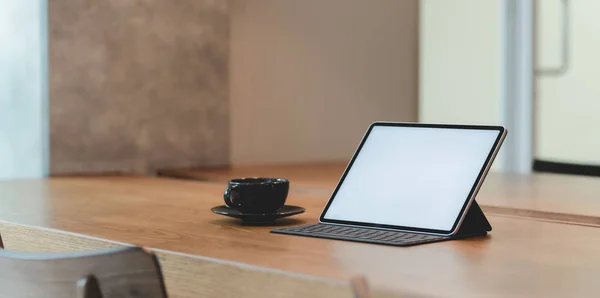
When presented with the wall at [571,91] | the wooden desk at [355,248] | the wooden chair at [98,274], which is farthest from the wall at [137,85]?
the wall at [571,91]

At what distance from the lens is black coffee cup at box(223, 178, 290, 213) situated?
1183mm

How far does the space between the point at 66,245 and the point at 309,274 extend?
17.2 inches

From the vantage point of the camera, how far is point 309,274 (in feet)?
2.72

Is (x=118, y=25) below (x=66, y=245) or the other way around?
the other way around

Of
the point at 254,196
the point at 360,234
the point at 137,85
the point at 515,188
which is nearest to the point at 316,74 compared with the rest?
the point at 137,85

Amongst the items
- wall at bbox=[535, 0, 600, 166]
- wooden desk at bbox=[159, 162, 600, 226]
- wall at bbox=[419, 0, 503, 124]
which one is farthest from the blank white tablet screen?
wall at bbox=[535, 0, 600, 166]

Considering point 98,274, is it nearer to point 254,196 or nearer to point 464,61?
point 254,196

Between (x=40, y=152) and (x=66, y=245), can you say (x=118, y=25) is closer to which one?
(x=40, y=152)

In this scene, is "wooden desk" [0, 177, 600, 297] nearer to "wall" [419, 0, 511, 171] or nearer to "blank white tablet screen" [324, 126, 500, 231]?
"blank white tablet screen" [324, 126, 500, 231]

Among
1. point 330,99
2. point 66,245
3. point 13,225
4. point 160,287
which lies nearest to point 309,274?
point 160,287

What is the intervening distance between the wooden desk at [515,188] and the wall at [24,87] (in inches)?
12.5

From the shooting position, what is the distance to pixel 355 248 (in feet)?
3.29

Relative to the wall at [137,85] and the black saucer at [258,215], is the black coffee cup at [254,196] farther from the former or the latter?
the wall at [137,85]

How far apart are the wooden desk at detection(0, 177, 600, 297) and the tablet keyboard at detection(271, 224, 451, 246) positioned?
16mm
